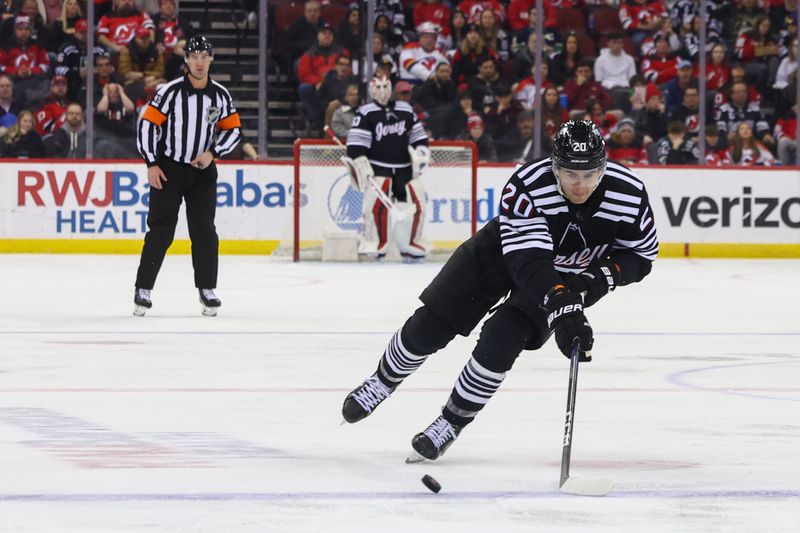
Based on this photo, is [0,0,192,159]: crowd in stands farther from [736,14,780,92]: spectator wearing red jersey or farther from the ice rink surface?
[736,14,780,92]: spectator wearing red jersey

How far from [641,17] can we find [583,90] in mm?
1184

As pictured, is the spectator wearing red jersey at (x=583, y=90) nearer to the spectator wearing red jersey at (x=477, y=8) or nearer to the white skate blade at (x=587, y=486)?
the spectator wearing red jersey at (x=477, y=8)

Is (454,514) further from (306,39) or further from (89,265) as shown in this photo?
(306,39)

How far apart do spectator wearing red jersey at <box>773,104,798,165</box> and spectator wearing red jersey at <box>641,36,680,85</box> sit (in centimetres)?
104

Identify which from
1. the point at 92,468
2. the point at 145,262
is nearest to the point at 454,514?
the point at 92,468

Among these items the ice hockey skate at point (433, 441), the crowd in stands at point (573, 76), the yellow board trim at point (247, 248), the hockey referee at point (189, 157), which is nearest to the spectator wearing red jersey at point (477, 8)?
the crowd in stands at point (573, 76)

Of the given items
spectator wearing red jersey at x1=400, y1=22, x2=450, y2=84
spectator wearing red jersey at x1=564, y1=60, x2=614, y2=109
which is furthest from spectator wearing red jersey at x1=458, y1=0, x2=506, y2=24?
spectator wearing red jersey at x1=564, y1=60, x2=614, y2=109

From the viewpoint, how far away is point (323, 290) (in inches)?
411

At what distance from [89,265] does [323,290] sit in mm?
2836

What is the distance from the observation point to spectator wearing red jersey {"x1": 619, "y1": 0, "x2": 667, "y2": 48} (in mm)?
14789

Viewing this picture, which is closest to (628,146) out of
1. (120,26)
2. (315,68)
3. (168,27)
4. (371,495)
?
(315,68)

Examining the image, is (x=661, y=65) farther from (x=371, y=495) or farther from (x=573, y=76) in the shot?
(x=371, y=495)

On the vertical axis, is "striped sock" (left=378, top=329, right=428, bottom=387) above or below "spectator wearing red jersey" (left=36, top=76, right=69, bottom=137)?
below

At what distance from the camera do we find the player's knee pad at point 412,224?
1309 cm
